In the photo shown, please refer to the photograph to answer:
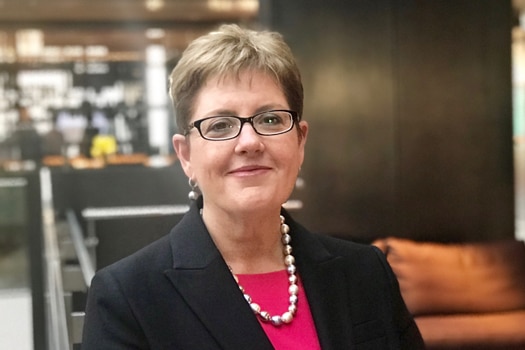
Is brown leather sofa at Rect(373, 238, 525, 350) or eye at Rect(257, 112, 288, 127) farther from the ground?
eye at Rect(257, 112, 288, 127)

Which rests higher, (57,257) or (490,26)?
(490,26)

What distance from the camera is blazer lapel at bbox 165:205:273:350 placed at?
139 centimetres

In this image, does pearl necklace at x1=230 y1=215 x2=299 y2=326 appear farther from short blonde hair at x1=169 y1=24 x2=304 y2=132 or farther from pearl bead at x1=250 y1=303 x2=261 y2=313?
short blonde hair at x1=169 y1=24 x2=304 y2=132

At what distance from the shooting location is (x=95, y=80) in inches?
460

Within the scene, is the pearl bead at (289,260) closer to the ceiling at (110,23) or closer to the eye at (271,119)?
the eye at (271,119)

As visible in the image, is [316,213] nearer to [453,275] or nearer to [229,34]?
[453,275]

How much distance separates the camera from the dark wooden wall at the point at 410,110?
15.2 feet

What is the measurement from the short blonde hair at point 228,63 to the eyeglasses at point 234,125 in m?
0.05

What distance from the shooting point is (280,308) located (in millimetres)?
1471

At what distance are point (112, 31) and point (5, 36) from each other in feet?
5.10

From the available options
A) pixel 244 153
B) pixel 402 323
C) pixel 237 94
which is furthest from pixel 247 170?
pixel 402 323

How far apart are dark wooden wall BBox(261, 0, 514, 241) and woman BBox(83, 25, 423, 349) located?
3.24 meters

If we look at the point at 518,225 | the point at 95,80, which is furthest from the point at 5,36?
the point at 518,225

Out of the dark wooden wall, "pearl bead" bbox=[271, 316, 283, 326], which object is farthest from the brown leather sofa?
"pearl bead" bbox=[271, 316, 283, 326]
